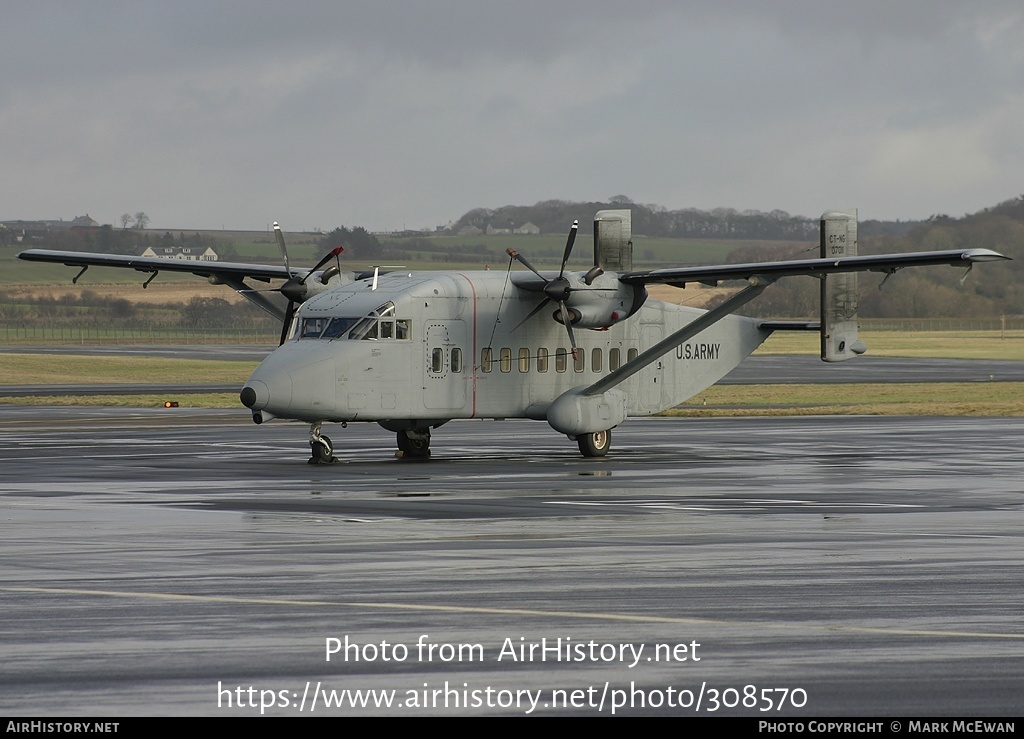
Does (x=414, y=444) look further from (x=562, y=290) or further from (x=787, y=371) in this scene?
(x=787, y=371)

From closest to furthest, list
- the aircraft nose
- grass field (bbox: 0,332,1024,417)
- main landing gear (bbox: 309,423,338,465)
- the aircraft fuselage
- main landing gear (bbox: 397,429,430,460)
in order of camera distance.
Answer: the aircraft nose → the aircraft fuselage → main landing gear (bbox: 309,423,338,465) → main landing gear (bbox: 397,429,430,460) → grass field (bbox: 0,332,1024,417)

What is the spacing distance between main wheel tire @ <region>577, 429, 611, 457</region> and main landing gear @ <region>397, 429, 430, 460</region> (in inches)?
122

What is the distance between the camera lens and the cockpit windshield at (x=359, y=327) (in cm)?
2769

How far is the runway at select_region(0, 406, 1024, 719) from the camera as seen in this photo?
30.0ft

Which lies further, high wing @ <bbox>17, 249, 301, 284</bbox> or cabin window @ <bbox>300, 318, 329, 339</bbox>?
high wing @ <bbox>17, 249, 301, 284</bbox>

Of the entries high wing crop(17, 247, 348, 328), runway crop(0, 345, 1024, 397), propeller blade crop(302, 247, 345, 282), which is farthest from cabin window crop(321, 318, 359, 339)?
runway crop(0, 345, 1024, 397)

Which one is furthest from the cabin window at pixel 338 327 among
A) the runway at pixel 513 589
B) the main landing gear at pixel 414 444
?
the main landing gear at pixel 414 444

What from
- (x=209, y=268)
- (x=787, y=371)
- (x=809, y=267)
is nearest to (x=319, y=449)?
(x=209, y=268)

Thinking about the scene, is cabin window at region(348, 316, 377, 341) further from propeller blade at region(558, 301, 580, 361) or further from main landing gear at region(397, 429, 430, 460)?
propeller blade at region(558, 301, 580, 361)

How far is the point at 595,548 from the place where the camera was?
1586 centimetres

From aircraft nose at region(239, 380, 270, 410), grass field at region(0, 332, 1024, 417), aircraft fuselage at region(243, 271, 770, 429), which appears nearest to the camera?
aircraft nose at region(239, 380, 270, 410)

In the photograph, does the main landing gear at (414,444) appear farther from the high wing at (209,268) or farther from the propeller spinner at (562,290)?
the high wing at (209,268)

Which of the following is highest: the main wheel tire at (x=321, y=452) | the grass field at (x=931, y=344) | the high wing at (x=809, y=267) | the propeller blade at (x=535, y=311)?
the high wing at (x=809, y=267)

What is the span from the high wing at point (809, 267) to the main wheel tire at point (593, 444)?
3.21 meters
